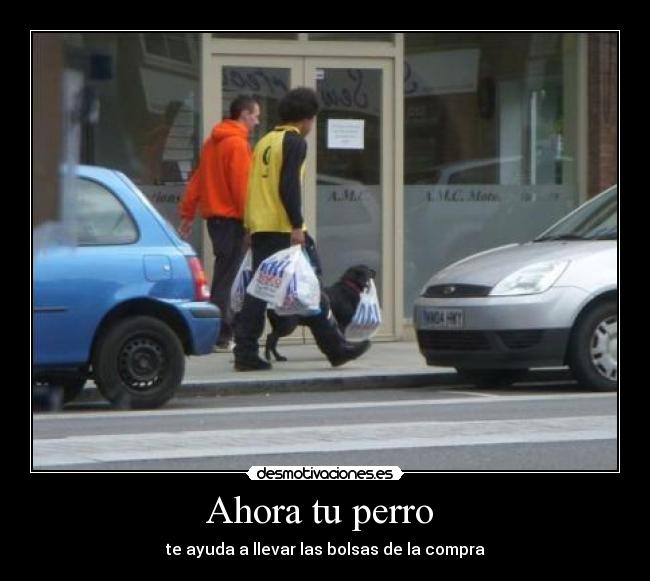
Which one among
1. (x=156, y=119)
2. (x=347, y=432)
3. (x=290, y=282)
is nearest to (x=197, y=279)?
(x=290, y=282)

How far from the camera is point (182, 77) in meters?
14.1

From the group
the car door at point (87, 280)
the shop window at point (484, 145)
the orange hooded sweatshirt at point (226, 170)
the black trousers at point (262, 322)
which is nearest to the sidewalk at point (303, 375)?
the black trousers at point (262, 322)

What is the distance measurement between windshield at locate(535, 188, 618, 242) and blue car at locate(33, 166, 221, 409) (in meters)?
2.66

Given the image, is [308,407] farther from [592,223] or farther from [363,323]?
[592,223]

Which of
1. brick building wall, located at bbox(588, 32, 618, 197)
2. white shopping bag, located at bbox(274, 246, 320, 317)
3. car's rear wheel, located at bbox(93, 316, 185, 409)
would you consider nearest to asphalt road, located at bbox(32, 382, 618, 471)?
car's rear wheel, located at bbox(93, 316, 185, 409)

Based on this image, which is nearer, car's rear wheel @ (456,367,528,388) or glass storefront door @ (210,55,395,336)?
car's rear wheel @ (456,367,528,388)

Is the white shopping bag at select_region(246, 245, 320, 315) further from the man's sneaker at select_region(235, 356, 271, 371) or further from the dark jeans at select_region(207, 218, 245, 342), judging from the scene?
the dark jeans at select_region(207, 218, 245, 342)

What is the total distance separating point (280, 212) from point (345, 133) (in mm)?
2725

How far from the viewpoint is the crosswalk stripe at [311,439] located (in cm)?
816

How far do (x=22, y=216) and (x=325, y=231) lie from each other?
9.13 meters

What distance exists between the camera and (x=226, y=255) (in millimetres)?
13328

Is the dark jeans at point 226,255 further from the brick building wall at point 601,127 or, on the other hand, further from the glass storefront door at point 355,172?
the brick building wall at point 601,127

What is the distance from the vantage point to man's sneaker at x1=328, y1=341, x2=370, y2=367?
12266mm

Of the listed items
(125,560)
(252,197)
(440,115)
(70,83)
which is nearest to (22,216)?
(70,83)
